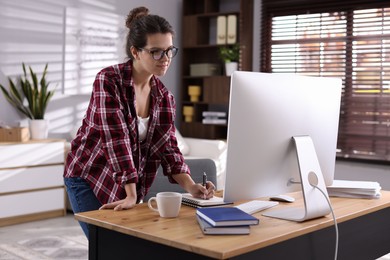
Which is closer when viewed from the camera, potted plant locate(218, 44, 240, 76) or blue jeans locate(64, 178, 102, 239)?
blue jeans locate(64, 178, 102, 239)

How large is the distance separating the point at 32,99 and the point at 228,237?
3.93m

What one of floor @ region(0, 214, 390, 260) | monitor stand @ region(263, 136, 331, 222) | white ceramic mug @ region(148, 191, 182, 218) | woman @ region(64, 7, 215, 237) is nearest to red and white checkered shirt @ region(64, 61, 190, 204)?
woman @ region(64, 7, 215, 237)

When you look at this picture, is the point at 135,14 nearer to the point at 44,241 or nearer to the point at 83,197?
the point at 83,197

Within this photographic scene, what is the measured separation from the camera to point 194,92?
6449 mm

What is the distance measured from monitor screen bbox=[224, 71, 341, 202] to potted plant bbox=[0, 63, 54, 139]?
361 cm

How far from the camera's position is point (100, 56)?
5812mm

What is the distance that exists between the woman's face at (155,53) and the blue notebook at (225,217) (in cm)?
58

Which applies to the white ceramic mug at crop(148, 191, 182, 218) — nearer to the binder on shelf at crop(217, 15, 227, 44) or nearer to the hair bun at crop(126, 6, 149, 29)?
the hair bun at crop(126, 6, 149, 29)

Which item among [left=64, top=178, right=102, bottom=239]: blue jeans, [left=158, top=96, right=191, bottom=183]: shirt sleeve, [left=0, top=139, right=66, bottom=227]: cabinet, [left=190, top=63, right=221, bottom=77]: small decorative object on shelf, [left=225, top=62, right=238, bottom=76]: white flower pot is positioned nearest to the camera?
[left=64, top=178, right=102, bottom=239]: blue jeans

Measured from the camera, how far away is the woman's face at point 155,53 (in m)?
2.04

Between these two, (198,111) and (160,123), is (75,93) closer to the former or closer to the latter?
(198,111)

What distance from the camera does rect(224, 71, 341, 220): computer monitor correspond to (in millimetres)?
1747

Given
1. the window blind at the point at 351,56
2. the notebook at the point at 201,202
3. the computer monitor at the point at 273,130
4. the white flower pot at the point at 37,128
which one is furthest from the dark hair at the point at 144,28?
the window blind at the point at 351,56

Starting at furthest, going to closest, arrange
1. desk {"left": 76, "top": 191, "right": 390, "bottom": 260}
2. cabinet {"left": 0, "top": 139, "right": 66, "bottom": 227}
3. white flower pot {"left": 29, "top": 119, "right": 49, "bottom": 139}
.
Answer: white flower pot {"left": 29, "top": 119, "right": 49, "bottom": 139} → cabinet {"left": 0, "top": 139, "right": 66, "bottom": 227} → desk {"left": 76, "top": 191, "right": 390, "bottom": 260}
